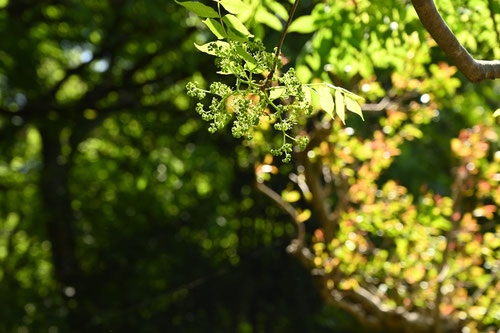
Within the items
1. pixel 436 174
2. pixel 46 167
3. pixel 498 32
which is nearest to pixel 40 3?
pixel 46 167

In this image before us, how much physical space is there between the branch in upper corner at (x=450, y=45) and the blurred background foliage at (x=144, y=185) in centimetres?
535

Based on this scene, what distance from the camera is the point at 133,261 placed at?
923 cm

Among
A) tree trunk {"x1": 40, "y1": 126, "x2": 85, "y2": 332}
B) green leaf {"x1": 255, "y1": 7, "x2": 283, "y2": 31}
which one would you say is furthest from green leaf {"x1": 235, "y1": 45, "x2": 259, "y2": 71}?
tree trunk {"x1": 40, "y1": 126, "x2": 85, "y2": 332}

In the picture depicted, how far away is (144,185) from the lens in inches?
306

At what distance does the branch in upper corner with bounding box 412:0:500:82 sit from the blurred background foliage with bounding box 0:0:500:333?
17.6 ft

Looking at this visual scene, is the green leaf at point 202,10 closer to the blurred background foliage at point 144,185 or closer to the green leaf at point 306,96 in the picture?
the green leaf at point 306,96

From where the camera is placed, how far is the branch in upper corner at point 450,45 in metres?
1.56

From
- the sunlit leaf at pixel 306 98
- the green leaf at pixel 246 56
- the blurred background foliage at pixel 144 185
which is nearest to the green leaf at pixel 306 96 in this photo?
the sunlit leaf at pixel 306 98

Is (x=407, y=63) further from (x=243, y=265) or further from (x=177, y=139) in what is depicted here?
(x=243, y=265)

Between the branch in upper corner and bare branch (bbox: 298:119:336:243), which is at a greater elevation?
the branch in upper corner

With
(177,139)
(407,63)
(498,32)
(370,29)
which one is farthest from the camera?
(177,139)

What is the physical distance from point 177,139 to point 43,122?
187cm

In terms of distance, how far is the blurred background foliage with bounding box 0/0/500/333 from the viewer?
8.11 meters

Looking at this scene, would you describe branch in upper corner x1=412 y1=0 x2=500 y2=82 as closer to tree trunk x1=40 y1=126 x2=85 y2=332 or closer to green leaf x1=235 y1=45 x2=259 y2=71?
green leaf x1=235 y1=45 x2=259 y2=71
